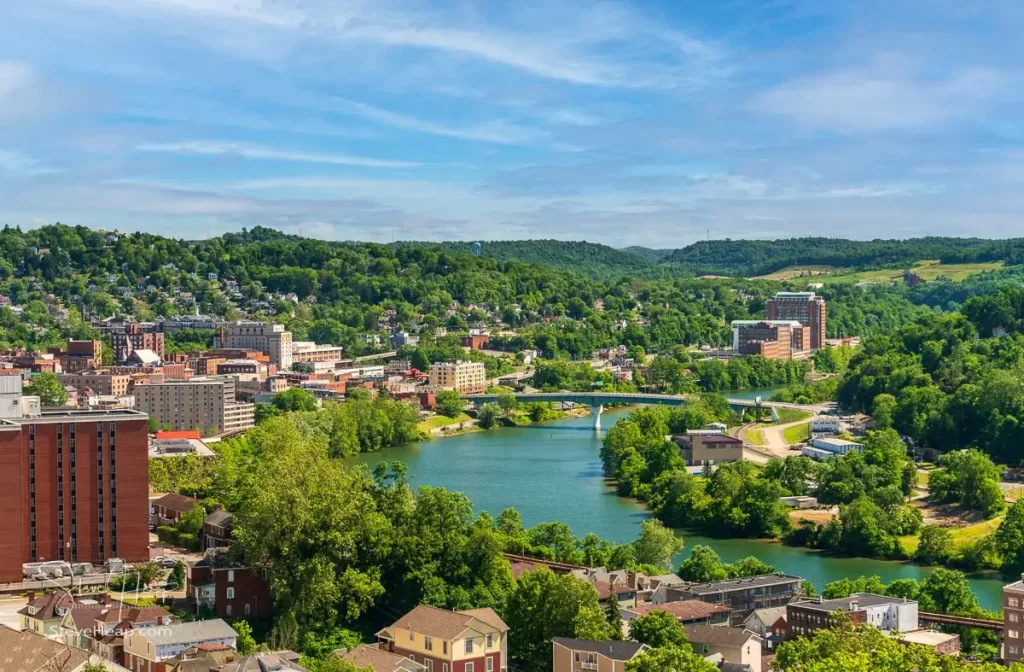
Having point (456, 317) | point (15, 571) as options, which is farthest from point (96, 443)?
point (456, 317)

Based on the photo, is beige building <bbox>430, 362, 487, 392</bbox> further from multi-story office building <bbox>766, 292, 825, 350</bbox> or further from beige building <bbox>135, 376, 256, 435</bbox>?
multi-story office building <bbox>766, 292, 825, 350</bbox>

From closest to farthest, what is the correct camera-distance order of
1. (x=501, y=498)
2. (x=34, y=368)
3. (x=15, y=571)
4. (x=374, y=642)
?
(x=374, y=642)
(x=15, y=571)
(x=501, y=498)
(x=34, y=368)

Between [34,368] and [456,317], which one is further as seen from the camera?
[456,317]

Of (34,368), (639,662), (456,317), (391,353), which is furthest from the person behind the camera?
(456,317)

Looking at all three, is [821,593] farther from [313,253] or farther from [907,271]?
[907,271]

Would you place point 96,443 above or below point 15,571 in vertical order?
above

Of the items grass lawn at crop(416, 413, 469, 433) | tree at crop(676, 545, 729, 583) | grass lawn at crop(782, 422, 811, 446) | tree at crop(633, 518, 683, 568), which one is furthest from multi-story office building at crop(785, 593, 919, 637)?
grass lawn at crop(416, 413, 469, 433)

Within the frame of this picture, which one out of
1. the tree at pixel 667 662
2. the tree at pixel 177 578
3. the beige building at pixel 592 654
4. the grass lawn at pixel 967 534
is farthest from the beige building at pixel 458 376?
the tree at pixel 667 662
